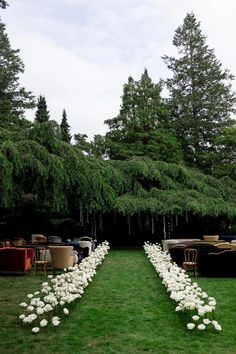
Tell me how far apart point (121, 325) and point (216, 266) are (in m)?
5.24

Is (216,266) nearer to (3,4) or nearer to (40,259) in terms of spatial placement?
(40,259)

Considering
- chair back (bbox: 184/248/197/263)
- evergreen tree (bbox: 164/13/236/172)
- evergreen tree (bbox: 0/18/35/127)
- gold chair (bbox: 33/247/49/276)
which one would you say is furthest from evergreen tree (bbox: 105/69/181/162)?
chair back (bbox: 184/248/197/263)

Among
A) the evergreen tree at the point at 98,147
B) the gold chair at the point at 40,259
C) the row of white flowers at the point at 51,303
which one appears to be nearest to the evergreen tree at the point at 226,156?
the evergreen tree at the point at 98,147

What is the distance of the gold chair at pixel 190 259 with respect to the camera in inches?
426

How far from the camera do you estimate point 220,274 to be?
10508 mm

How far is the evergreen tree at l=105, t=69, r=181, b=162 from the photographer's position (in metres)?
25.7

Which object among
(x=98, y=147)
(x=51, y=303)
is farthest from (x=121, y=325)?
(x=98, y=147)

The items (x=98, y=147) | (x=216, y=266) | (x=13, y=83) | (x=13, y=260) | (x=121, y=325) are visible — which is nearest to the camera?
(x=121, y=325)

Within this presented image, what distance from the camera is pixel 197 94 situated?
101 ft

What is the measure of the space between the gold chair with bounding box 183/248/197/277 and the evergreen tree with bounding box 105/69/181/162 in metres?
14.0

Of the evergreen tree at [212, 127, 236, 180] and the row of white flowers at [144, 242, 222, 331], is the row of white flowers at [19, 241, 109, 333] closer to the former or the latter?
the row of white flowers at [144, 242, 222, 331]

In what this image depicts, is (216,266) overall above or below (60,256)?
below

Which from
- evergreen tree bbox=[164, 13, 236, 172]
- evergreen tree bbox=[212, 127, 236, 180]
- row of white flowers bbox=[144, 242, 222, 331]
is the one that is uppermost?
evergreen tree bbox=[164, 13, 236, 172]

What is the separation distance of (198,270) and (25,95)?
25.6m
